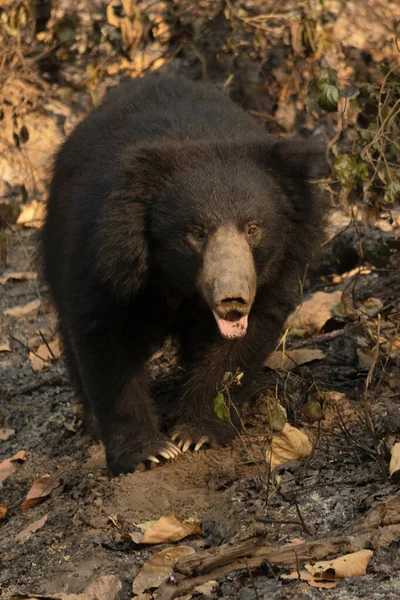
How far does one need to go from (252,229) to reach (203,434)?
0.85 meters

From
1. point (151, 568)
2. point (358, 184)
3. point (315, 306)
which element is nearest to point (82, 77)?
point (358, 184)

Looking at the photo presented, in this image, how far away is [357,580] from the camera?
2379 mm

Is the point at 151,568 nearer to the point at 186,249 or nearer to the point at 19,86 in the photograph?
the point at 186,249

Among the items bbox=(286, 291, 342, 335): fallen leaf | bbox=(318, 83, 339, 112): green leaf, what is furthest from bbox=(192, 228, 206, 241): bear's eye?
bbox=(286, 291, 342, 335): fallen leaf

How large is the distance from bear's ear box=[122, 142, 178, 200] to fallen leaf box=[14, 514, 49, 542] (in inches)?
46.1

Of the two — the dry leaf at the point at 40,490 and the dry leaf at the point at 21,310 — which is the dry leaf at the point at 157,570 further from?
the dry leaf at the point at 21,310

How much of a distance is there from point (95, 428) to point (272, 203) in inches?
53.0

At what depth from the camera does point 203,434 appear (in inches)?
153

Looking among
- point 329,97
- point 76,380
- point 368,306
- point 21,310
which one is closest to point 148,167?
point 329,97

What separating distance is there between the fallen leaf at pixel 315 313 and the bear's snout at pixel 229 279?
56.8 inches

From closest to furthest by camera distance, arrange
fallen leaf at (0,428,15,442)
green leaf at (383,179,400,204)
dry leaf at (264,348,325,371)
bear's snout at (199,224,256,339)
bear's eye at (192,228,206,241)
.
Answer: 1. bear's snout at (199,224,256,339)
2. bear's eye at (192,228,206,241)
3. green leaf at (383,179,400,204)
4. dry leaf at (264,348,325,371)
5. fallen leaf at (0,428,15,442)

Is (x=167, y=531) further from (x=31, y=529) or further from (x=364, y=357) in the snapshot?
(x=364, y=357)

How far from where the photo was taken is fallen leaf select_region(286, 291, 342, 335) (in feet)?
16.0

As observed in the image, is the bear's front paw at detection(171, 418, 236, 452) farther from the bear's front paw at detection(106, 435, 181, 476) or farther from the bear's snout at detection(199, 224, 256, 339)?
the bear's snout at detection(199, 224, 256, 339)
